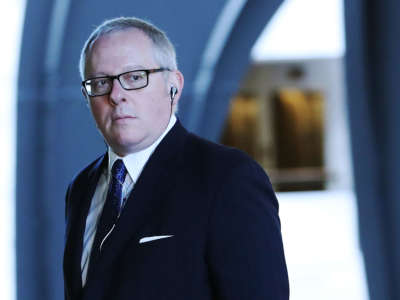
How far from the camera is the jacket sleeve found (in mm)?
1649

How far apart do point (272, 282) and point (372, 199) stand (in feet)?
13.0

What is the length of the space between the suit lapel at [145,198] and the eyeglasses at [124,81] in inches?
7.4

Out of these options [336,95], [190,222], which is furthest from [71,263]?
[336,95]

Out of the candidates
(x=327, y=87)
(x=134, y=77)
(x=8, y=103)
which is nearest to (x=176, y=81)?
(x=134, y=77)

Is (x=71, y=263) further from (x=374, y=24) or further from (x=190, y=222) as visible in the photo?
(x=374, y=24)

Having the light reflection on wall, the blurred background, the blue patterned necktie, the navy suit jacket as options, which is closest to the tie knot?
the blue patterned necktie

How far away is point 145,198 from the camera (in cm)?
184

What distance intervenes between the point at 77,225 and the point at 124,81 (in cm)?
51

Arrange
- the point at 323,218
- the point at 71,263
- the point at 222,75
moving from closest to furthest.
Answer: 1. the point at 71,263
2. the point at 222,75
3. the point at 323,218

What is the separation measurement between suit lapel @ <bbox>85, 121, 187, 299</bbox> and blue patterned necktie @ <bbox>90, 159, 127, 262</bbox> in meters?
0.06

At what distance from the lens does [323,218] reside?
16.4 m

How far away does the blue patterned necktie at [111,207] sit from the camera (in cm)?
186

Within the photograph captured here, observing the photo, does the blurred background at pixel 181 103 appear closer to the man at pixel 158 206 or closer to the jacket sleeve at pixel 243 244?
the man at pixel 158 206

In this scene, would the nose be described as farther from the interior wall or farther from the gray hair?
the interior wall
